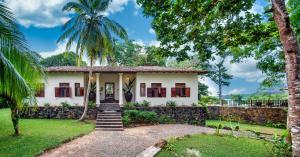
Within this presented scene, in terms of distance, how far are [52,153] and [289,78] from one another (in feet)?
25.7

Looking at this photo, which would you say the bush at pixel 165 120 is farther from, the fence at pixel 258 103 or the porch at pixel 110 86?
the fence at pixel 258 103

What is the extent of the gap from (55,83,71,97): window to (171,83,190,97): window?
27.7ft

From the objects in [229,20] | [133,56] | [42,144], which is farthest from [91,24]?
[133,56]

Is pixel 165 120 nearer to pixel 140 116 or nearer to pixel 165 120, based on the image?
pixel 165 120

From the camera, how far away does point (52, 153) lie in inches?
368

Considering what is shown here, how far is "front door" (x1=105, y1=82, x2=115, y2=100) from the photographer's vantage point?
82.0ft

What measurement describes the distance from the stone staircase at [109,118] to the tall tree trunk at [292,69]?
11.5m


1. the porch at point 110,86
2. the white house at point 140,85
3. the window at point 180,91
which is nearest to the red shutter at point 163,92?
the white house at point 140,85

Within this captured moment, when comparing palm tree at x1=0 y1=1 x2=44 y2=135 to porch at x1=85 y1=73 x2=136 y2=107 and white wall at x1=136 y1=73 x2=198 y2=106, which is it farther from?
porch at x1=85 y1=73 x2=136 y2=107

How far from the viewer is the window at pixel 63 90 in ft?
70.0

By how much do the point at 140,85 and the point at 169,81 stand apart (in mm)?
2431

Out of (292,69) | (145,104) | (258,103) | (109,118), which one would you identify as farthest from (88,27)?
(258,103)

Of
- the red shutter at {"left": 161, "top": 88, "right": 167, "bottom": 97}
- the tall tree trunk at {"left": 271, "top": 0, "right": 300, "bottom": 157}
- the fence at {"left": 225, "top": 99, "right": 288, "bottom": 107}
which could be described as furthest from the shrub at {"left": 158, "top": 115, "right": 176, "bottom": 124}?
the tall tree trunk at {"left": 271, "top": 0, "right": 300, "bottom": 157}

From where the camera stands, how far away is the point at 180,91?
21.9 metres
